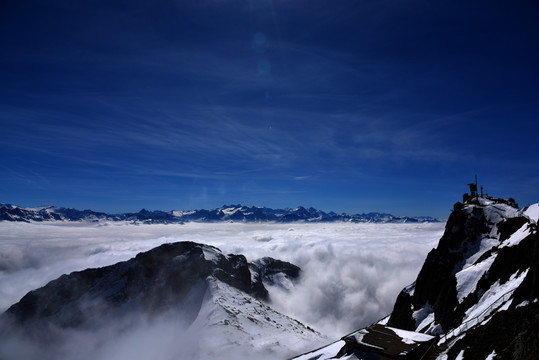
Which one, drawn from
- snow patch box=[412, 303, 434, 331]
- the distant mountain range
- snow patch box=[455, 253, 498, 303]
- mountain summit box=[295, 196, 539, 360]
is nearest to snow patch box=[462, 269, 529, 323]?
mountain summit box=[295, 196, 539, 360]

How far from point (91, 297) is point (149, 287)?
41.4 m

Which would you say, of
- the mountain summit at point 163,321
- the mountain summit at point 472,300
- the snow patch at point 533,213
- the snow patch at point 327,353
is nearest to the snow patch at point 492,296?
the mountain summit at point 472,300

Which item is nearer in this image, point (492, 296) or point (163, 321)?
point (492, 296)

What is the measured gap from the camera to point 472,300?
40.3m

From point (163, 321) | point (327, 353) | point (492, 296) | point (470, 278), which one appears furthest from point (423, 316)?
point (163, 321)

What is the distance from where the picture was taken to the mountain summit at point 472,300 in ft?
69.8

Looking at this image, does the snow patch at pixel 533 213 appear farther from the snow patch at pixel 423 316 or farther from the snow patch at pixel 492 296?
the snow patch at pixel 423 316

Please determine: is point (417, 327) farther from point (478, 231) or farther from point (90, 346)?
point (90, 346)

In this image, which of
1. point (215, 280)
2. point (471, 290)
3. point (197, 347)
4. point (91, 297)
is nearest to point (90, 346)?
point (91, 297)

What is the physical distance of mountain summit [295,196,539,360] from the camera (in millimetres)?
21266

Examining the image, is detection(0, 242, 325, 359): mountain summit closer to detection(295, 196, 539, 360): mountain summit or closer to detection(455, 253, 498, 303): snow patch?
detection(295, 196, 539, 360): mountain summit

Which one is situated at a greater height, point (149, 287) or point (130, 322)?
point (149, 287)

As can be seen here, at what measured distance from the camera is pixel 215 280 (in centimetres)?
18212

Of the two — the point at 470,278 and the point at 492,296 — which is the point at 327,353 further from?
the point at 470,278
